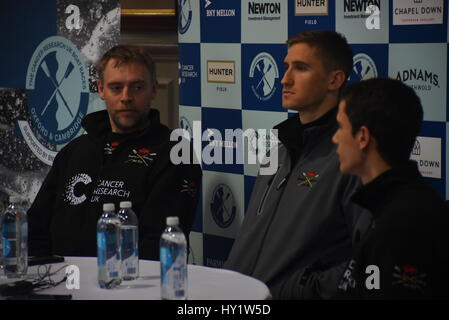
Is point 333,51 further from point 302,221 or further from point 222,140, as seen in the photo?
point 222,140

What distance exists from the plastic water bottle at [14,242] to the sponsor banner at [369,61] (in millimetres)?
1322

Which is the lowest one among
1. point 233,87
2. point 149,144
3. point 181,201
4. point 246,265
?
point 246,265


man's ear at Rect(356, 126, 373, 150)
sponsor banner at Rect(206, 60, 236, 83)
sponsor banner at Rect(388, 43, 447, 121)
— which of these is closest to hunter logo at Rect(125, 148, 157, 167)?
sponsor banner at Rect(206, 60, 236, 83)

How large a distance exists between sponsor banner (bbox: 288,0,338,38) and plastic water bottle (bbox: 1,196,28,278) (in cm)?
133

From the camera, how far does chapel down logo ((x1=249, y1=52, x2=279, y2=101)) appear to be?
3436 mm

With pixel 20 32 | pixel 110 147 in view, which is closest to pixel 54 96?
pixel 20 32

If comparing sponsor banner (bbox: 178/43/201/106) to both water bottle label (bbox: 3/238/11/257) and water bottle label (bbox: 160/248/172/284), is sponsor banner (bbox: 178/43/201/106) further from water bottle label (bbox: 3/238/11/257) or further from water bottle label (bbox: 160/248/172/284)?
water bottle label (bbox: 160/248/172/284)

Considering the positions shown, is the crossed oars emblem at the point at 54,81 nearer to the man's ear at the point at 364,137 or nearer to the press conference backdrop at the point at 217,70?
the press conference backdrop at the point at 217,70

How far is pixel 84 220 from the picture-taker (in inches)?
131

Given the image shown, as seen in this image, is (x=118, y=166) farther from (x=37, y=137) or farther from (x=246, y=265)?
(x=37, y=137)

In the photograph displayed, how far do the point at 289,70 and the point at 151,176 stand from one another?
0.69 meters
